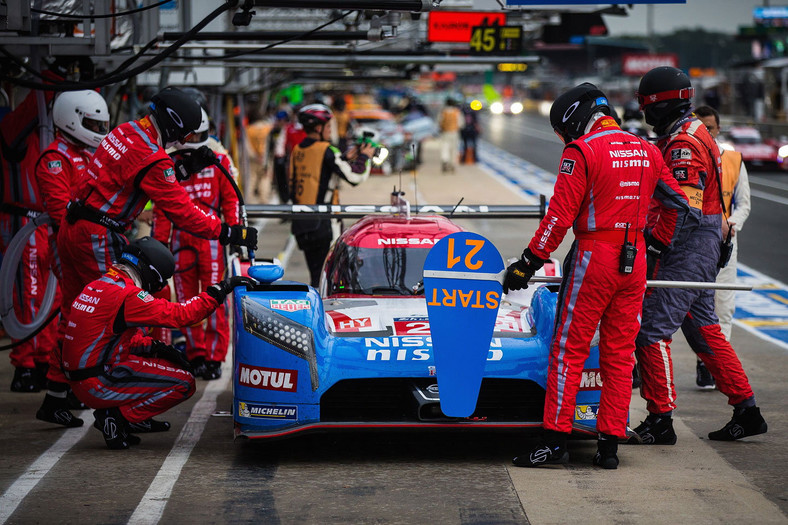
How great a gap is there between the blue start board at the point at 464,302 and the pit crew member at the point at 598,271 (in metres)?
0.13

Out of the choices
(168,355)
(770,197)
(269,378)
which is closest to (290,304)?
(269,378)

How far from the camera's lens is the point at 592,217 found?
6.06m

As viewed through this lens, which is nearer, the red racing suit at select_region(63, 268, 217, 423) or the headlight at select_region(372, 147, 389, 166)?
the red racing suit at select_region(63, 268, 217, 423)

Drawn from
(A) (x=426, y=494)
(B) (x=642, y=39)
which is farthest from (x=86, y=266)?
(B) (x=642, y=39)

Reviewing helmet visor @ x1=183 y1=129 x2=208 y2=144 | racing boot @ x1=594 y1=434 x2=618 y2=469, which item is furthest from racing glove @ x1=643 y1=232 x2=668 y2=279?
helmet visor @ x1=183 y1=129 x2=208 y2=144

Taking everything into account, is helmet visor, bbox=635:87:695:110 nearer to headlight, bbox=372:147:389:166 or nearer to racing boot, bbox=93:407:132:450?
headlight, bbox=372:147:389:166

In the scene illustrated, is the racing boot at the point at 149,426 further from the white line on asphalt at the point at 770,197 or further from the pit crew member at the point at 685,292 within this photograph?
the white line on asphalt at the point at 770,197

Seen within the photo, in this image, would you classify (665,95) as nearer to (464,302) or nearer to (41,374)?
(464,302)

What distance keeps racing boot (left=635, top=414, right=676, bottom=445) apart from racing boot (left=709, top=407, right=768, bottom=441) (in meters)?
0.33

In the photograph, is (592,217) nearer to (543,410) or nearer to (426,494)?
(543,410)

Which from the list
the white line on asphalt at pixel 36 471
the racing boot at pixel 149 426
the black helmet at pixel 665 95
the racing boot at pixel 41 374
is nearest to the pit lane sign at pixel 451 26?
the racing boot at pixel 41 374

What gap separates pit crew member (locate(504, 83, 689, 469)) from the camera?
6.02m

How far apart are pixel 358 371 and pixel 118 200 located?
2041mm

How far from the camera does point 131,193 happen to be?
7086mm
